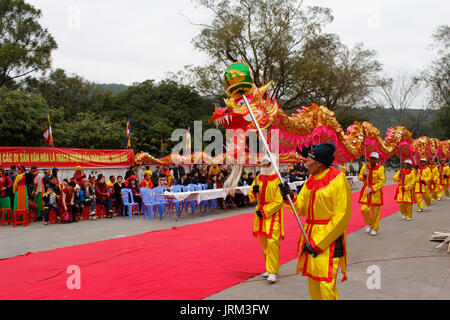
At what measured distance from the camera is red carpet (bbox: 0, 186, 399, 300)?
13.2 ft

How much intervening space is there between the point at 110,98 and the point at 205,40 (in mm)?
9131

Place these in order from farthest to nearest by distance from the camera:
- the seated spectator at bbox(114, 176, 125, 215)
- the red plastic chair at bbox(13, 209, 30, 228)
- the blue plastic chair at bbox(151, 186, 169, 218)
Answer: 1. the seated spectator at bbox(114, 176, 125, 215)
2. the blue plastic chair at bbox(151, 186, 169, 218)
3. the red plastic chair at bbox(13, 209, 30, 228)

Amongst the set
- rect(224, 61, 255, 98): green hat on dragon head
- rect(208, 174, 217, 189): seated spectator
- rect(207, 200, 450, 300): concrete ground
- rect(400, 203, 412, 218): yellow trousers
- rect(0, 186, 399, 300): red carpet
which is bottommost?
rect(207, 200, 450, 300): concrete ground

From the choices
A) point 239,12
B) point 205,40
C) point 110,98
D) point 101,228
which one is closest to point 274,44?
point 239,12

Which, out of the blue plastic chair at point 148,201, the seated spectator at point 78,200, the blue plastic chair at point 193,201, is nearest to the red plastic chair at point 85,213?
the seated spectator at point 78,200

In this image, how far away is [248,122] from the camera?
16.7ft

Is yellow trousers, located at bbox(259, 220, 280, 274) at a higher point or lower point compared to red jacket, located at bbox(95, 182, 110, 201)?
lower

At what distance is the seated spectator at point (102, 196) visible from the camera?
993 centimetres

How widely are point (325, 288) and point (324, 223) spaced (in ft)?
1.67

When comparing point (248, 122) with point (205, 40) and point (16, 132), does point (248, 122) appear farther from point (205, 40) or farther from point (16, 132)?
point (205, 40)

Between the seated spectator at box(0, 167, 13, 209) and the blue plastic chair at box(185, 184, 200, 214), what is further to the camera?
the blue plastic chair at box(185, 184, 200, 214)

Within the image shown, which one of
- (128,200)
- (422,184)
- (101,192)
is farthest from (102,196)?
(422,184)

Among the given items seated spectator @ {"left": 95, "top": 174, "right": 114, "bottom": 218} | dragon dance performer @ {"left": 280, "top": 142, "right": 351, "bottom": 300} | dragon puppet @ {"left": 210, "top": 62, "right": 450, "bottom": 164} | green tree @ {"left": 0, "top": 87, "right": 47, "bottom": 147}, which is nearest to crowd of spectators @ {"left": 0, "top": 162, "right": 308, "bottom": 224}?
seated spectator @ {"left": 95, "top": 174, "right": 114, "bottom": 218}

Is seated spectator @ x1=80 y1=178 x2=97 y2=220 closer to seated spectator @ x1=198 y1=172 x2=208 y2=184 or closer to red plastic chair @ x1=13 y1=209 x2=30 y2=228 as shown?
red plastic chair @ x1=13 y1=209 x2=30 y2=228
